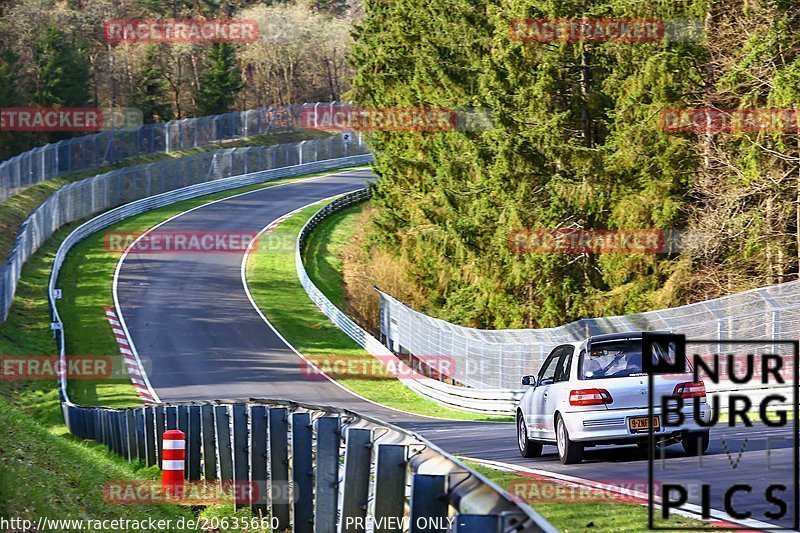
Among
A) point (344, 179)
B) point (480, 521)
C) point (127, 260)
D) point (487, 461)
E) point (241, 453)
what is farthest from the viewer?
point (344, 179)

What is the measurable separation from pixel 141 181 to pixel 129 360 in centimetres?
3599

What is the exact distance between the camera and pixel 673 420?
47.8 feet

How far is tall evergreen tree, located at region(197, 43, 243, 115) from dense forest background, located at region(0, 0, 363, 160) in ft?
0.28

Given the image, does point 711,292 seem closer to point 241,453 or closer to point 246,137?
point 241,453

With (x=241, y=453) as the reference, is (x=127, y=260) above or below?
below

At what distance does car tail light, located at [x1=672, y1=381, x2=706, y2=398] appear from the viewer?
14.6m

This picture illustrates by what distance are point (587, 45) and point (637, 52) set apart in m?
2.04

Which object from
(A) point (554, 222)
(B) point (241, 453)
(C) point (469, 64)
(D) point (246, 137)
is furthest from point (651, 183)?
(D) point (246, 137)

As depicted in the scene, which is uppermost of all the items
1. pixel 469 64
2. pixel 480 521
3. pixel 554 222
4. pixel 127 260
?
pixel 469 64

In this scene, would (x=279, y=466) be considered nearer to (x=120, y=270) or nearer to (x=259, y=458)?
(x=259, y=458)

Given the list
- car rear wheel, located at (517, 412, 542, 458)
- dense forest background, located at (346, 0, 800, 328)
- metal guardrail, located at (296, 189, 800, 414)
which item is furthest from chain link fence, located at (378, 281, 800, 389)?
car rear wheel, located at (517, 412, 542, 458)

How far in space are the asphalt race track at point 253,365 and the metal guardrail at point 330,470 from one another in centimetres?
368

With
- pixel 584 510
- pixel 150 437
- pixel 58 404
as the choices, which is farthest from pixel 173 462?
pixel 58 404

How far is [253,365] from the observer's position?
44531 millimetres
